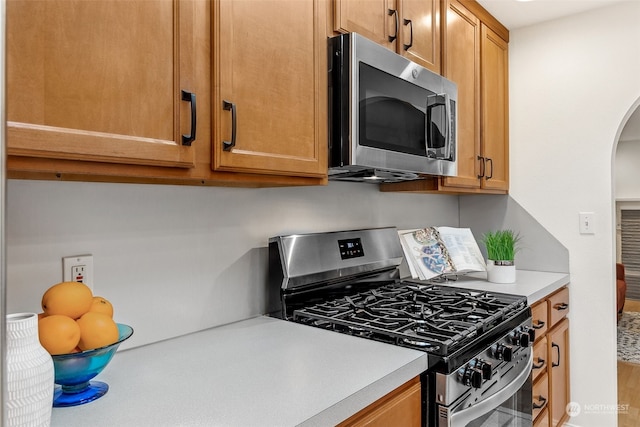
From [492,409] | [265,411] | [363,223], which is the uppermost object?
[363,223]

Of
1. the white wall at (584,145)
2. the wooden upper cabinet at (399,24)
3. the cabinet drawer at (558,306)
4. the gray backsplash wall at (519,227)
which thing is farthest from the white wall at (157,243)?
the white wall at (584,145)

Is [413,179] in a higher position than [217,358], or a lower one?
higher

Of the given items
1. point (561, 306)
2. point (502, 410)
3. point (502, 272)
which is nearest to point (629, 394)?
point (561, 306)

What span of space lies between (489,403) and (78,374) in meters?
1.13

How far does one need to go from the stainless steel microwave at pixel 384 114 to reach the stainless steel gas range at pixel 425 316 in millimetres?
334

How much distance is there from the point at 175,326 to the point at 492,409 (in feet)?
3.32

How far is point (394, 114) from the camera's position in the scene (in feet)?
5.06

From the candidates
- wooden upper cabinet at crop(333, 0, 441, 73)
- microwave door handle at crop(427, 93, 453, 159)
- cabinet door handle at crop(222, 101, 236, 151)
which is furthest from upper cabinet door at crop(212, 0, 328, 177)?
microwave door handle at crop(427, 93, 453, 159)

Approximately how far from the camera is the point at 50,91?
2.45 ft

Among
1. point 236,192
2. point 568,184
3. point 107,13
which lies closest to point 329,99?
point 236,192

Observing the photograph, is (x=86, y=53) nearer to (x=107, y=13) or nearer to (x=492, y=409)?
(x=107, y=13)

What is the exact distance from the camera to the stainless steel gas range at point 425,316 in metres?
1.15

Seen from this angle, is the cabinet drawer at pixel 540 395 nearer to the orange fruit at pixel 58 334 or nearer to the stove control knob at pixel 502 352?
the stove control knob at pixel 502 352

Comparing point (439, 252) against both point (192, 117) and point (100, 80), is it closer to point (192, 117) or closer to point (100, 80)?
point (192, 117)
